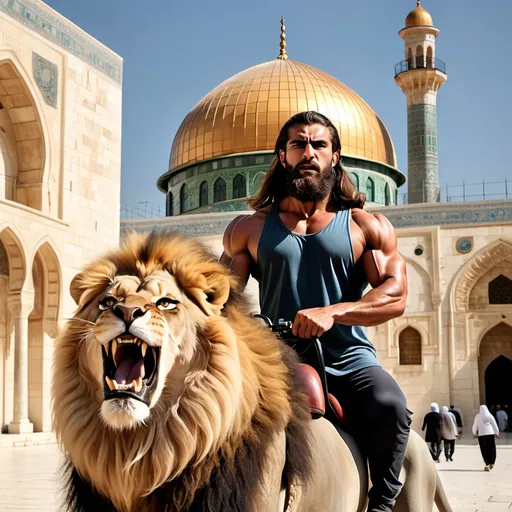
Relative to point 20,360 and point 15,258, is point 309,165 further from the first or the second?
point 15,258

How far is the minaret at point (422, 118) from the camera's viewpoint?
2383 cm

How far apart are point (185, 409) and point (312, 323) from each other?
438 mm

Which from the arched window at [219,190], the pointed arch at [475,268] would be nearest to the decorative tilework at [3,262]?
the pointed arch at [475,268]

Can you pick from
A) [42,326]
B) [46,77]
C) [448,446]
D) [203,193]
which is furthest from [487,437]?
[203,193]

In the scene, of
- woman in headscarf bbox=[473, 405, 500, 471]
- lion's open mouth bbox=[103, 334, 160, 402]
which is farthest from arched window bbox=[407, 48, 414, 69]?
lion's open mouth bbox=[103, 334, 160, 402]

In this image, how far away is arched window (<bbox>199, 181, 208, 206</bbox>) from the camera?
25.3m

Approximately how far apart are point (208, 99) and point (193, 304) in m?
25.1

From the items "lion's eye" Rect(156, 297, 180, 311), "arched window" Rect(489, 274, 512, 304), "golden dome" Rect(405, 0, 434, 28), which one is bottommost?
"lion's eye" Rect(156, 297, 180, 311)

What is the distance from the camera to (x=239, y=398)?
5.26ft

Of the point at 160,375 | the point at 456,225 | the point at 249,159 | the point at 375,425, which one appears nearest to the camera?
the point at 160,375

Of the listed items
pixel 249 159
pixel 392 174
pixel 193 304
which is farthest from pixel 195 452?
pixel 392 174

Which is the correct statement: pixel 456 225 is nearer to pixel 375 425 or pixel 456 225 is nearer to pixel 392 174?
pixel 392 174

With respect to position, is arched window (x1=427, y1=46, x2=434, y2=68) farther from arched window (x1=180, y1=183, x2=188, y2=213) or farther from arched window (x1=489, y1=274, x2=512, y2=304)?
arched window (x1=180, y1=183, x2=188, y2=213)

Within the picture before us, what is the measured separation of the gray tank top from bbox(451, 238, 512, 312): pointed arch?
17.9 m
